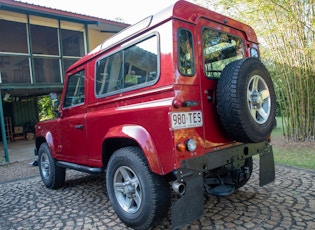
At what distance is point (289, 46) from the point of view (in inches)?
234

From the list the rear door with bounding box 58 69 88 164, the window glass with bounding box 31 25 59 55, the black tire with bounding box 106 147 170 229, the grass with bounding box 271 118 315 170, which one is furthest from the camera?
the window glass with bounding box 31 25 59 55

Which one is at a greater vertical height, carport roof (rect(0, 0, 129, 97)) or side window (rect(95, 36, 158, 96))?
carport roof (rect(0, 0, 129, 97))

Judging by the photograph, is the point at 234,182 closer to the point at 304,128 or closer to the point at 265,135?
the point at 265,135

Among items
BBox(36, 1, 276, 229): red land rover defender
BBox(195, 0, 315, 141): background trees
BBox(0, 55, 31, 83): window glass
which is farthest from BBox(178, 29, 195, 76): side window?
BBox(0, 55, 31, 83): window glass

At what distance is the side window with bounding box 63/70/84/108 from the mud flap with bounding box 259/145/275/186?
8.06ft

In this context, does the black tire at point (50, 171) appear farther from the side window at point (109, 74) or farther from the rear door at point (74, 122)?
the side window at point (109, 74)

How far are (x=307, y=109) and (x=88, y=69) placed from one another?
17.7 feet

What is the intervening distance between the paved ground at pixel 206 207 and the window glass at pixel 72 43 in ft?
20.7

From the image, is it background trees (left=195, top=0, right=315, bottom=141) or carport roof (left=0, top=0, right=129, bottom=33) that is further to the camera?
carport roof (left=0, top=0, right=129, bottom=33)

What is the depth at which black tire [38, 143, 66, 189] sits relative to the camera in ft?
13.7

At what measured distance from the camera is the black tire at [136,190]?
7.68ft

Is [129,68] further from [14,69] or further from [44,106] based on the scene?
[44,106]

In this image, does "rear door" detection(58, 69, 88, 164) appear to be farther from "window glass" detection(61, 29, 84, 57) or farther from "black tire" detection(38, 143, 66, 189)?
"window glass" detection(61, 29, 84, 57)

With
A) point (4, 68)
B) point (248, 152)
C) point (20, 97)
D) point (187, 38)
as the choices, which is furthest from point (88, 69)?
point (20, 97)
